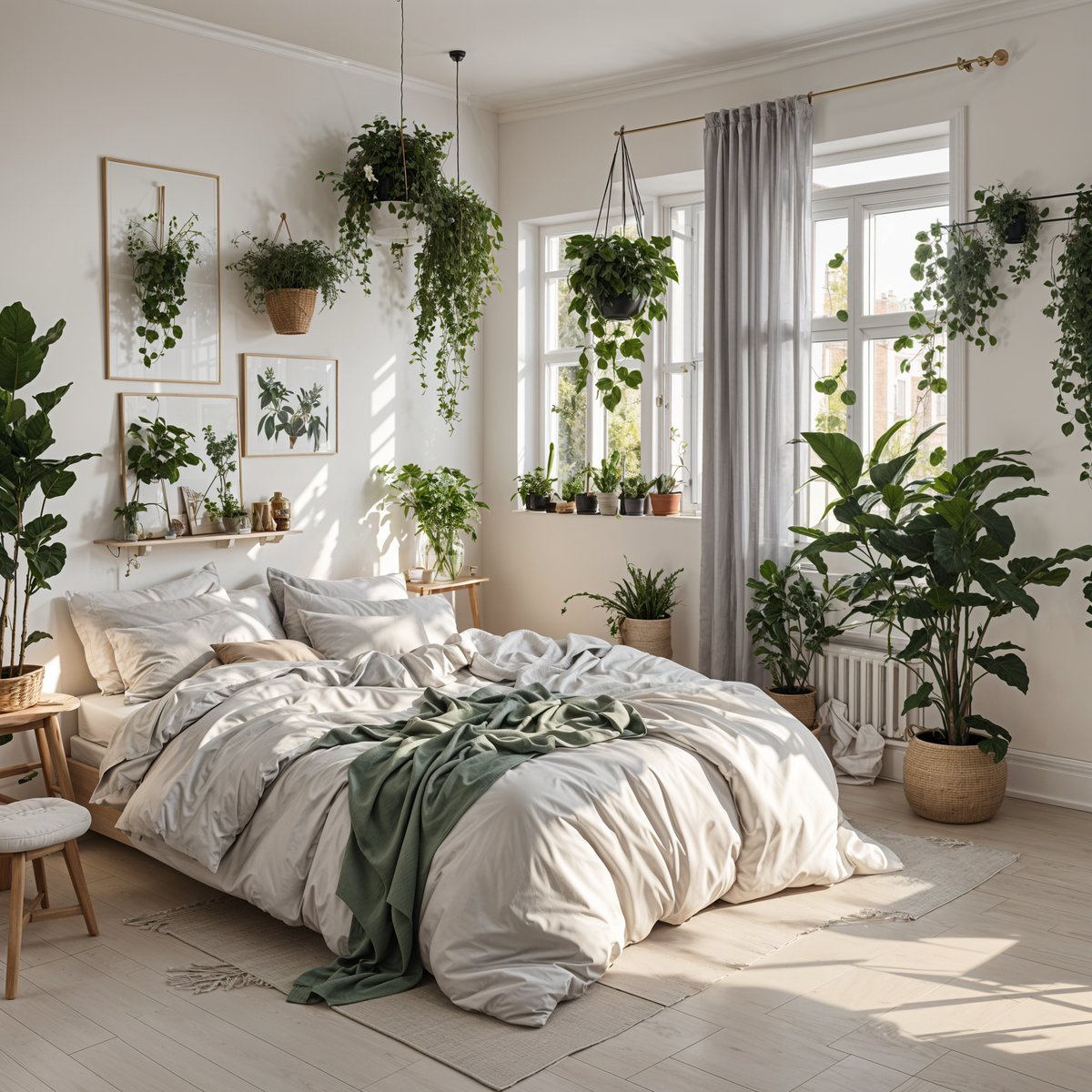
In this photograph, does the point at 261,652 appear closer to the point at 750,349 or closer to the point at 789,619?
the point at 789,619

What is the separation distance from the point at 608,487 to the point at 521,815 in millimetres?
3180

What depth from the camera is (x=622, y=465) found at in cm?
646

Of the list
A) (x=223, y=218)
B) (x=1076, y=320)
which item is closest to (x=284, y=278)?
(x=223, y=218)

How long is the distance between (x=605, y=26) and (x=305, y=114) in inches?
56.4

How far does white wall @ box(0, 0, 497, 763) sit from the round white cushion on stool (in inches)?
45.3

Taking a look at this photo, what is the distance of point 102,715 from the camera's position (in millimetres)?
4609

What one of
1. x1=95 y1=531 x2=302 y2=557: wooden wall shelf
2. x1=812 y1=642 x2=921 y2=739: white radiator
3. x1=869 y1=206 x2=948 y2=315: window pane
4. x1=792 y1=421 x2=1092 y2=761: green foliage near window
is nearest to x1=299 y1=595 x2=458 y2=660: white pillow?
x1=95 y1=531 x2=302 y2=557: wooden wall shelf

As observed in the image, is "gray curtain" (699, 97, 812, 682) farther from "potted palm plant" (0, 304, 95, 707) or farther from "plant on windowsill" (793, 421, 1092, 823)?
"potted palm plant" (0, 304, 95, 707)

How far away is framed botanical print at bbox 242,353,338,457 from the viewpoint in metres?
5.52

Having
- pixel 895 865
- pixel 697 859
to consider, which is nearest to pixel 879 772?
pixel 895 865

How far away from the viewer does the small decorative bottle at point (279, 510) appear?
18.3 feet

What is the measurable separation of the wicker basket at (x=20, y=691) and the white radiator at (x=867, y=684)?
3.27m

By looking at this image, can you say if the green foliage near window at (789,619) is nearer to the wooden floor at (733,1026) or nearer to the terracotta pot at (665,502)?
the terracotta pot at (665,502)

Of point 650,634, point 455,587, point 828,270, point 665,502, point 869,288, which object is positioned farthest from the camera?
point 455,587
